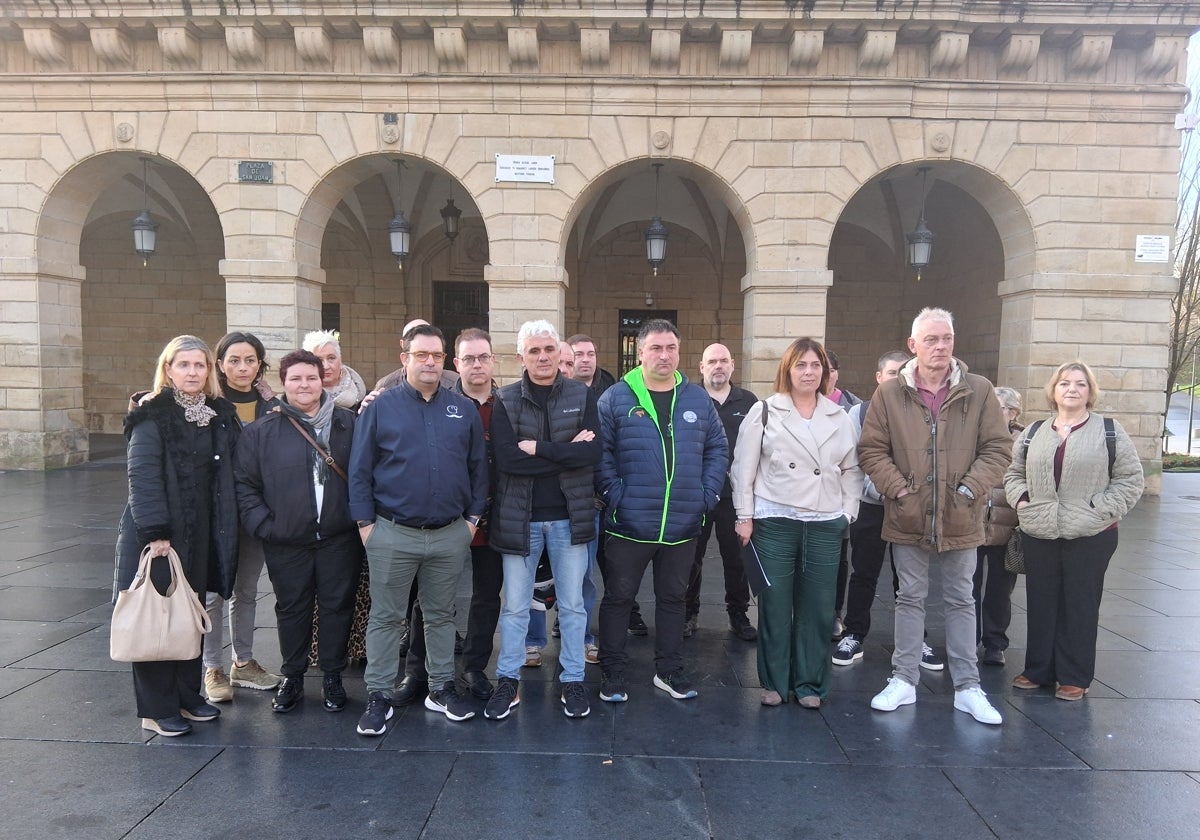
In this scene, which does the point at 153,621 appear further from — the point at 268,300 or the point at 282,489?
the point at 268,300

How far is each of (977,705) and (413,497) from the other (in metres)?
2.87

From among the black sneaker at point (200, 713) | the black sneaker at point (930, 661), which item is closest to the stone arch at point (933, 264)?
the black sneaker at point (930, 661)

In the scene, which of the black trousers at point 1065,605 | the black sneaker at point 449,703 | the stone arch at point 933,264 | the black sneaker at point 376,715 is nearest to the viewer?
the black sneaker at point 376,715

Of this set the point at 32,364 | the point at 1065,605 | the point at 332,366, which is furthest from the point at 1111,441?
the point at 32,364

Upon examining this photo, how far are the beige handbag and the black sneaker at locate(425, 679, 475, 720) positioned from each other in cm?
108

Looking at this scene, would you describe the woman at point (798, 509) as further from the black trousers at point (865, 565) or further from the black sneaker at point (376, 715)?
the black sneaker at point (376, 715)

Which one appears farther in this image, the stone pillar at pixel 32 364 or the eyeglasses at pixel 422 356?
the stone pillar at pixel 32 364

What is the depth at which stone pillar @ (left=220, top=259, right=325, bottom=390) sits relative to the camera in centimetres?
922

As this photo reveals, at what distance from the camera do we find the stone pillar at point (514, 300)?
9.20 metres

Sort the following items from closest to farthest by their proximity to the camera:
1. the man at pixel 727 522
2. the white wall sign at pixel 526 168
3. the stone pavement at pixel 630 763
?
the stone pavement at pixel 630 763 < the man at pixel 727 522 < the white wall sign at pixel 526 168

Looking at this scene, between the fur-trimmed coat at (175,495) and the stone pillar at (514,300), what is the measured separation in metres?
6.10

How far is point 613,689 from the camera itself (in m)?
3.39

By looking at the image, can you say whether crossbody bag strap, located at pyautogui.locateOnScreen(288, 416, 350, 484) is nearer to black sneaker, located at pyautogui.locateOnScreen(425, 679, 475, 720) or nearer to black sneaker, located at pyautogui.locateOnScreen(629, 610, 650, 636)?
black sneaker, located at pyautogui.locateOnScreen(425, 679, 475, 720)

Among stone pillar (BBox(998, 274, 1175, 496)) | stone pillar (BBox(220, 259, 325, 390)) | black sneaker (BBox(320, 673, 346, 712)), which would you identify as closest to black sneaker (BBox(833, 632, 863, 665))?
black sneaker (BBox(320, 673, 346, 712))
